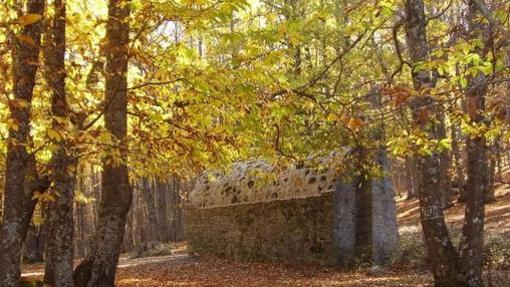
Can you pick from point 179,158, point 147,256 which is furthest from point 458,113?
point 147,256

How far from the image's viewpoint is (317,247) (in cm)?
1694

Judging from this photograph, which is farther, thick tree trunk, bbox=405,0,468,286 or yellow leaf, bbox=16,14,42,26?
thick tree trunk, bbox=405,0,468,286

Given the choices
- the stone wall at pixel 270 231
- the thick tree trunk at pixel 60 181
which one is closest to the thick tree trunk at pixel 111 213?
the thick tree trunk at pixel 60 181

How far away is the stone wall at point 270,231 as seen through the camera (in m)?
16.8

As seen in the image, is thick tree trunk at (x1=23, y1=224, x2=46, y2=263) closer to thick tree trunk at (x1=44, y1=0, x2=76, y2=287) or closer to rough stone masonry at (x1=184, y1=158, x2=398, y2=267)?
rough stone masonry at (x1=184, y1=158, x2=398, y2=267)

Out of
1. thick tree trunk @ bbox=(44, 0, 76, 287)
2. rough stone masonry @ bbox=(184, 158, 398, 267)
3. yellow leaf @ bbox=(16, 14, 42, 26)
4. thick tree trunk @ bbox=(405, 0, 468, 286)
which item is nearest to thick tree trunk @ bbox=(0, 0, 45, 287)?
thick tree trunk @ bbox=(44, 0, 76, 287)

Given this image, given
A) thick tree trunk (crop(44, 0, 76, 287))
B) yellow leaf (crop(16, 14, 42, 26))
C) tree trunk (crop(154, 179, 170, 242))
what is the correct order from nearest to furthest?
yellow leaf (crop(16, 14, 42, 26)), thick tree trunk (crop(44, 0, 76, 287)), tree trunk (crop(154, 179, 170, 242))

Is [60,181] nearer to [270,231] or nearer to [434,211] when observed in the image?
[434,211]

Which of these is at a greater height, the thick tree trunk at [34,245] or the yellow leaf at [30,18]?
the yellow leaf at [30,18]

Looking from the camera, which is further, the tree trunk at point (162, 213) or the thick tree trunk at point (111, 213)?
the tree trunk at point (162, 213)

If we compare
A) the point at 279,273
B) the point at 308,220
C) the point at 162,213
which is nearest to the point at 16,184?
the point at 279,273

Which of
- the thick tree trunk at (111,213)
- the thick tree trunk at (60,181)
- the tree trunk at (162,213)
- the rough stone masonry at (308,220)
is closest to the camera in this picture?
the thick tree trunk at (60,181)

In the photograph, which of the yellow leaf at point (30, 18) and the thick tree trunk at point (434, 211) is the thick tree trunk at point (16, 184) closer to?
the yellow leaf at point (30, 18)

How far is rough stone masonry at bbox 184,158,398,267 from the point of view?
1658cm
